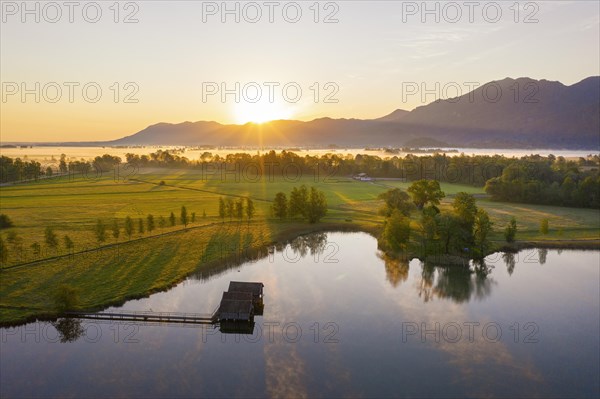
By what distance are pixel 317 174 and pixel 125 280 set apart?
4464 inches

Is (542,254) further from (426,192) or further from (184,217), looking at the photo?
(184,217)

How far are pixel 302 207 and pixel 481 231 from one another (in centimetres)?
2933

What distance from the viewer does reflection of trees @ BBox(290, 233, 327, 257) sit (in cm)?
6066

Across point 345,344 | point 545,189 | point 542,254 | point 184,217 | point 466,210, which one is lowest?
point 345,344

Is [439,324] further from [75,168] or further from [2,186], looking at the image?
[75,168]

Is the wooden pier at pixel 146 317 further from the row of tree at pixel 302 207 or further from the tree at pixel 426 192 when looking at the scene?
the tree at pixel 426 192

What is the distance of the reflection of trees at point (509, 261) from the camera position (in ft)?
175

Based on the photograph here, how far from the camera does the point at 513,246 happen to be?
2415 inches

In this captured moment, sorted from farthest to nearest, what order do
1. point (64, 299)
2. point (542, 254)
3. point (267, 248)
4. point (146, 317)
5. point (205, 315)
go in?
point (267, 248)
point (542, 254)
point (205, 315)
point (146, 317)
point (64, 299)

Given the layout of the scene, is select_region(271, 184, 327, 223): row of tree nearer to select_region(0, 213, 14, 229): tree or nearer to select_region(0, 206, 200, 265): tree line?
select_region(0, 206, 200, 265): tree line

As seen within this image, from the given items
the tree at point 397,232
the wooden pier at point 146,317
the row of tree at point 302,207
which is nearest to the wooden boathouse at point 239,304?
the wooden pier at point 146,317

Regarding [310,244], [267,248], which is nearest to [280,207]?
[310,244]

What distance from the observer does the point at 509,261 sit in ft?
185

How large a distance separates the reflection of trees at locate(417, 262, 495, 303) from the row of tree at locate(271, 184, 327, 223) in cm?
2427
